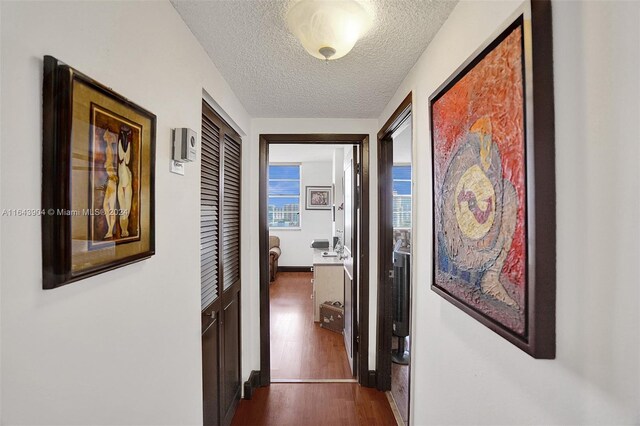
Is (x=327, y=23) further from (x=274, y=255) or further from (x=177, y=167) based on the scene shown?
(x=274, y=255)

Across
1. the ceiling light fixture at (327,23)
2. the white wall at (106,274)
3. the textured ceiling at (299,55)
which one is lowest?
the white wall at (106,274)

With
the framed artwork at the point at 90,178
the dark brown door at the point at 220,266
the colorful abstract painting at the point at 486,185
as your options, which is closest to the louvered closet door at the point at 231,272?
the dark brown door at the point at 220,266

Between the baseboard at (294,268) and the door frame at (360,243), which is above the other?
the door frame at (360,243)

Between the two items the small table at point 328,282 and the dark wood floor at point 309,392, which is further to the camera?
the small table at point 328,282

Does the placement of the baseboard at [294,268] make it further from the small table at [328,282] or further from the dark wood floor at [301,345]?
the small table at [328,282]

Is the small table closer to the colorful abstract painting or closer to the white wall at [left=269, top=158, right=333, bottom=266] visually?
the colorful abstract painting

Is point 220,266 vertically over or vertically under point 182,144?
under

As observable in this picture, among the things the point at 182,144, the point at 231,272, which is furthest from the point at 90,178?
the point at 231,272

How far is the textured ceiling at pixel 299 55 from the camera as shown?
118cm

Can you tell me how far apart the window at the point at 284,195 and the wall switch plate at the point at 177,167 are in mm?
5691

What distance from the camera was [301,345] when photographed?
3314 millimetres

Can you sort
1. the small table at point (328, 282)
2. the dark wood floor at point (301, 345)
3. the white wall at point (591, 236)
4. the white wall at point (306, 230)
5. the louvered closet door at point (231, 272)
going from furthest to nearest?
the white wall at point (306, 230)
the small table at point (328, 282)
the dark wood floor at point (301, 345)
the louvered closet door at point (231, 272)
the white wall at point (591, 236)

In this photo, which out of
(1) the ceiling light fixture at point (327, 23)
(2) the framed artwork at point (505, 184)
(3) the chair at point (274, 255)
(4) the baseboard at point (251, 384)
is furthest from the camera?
(3) the chair at point (274, 255)

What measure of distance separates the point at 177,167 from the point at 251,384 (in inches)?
79.5
